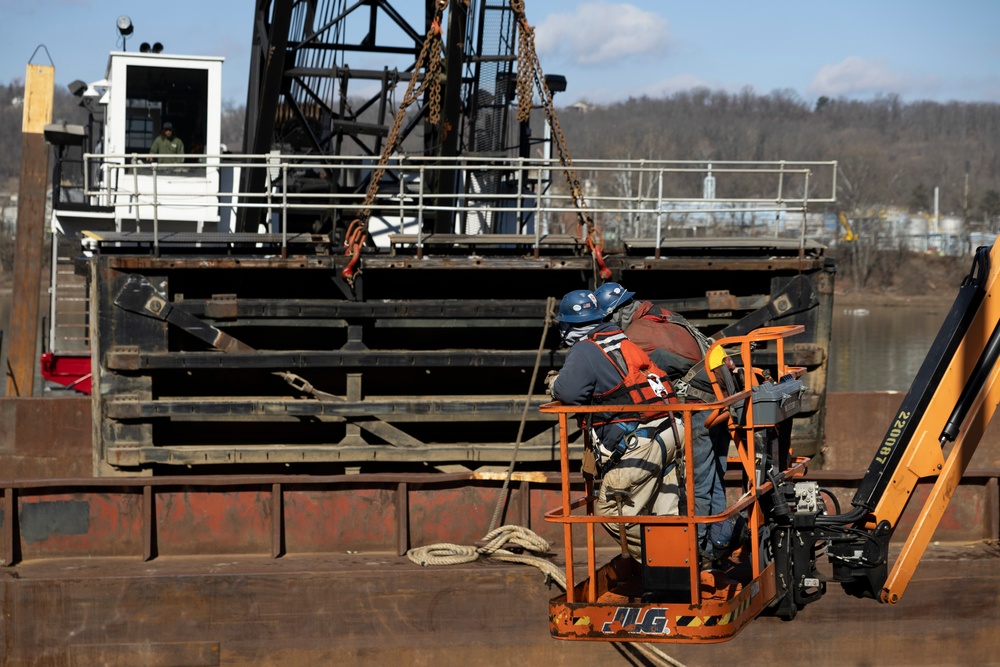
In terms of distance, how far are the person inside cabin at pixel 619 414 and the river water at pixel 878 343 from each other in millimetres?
19363

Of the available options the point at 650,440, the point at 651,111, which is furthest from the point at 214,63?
the point at 651,111

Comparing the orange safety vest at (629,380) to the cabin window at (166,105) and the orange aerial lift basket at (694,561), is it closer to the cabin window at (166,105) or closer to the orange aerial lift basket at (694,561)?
the orange aerial lift basket at (694,561)

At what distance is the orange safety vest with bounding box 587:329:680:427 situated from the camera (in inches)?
235

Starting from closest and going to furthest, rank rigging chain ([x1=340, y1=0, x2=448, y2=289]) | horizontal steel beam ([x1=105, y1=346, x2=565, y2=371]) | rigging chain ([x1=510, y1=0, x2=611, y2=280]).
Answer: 1. horizontal steel beam ([x1=105, y1=346, x2=565, y2=371])
2. rigging chain ([x1=340, y1=0, x2=448, y2=289])
3. rigging chain ([x1=510, y1=0, x2=611, y2=280])

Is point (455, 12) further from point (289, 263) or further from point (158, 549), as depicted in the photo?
point (158, 549)

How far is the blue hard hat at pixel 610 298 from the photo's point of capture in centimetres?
623

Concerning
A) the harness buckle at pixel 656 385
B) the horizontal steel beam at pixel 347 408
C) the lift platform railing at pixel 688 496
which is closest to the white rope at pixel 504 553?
the horizontal steel beam at pixel 347 408

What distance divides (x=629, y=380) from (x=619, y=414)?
8.3 inches

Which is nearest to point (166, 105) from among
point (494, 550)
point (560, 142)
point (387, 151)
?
point (387, 151)

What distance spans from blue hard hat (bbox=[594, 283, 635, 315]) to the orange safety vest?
171 millimetres

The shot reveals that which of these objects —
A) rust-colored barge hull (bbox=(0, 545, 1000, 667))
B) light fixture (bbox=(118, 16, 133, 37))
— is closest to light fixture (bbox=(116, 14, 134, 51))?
light fixture (bbox=(118, 16, 133, 37))

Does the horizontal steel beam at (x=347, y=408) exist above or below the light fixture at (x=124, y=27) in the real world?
below

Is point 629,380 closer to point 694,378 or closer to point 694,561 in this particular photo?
point 694,378

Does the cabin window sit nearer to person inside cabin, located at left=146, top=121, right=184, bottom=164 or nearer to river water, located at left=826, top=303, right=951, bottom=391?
person inside cabin, located at left=146, top=121, right=184, bottom=164
